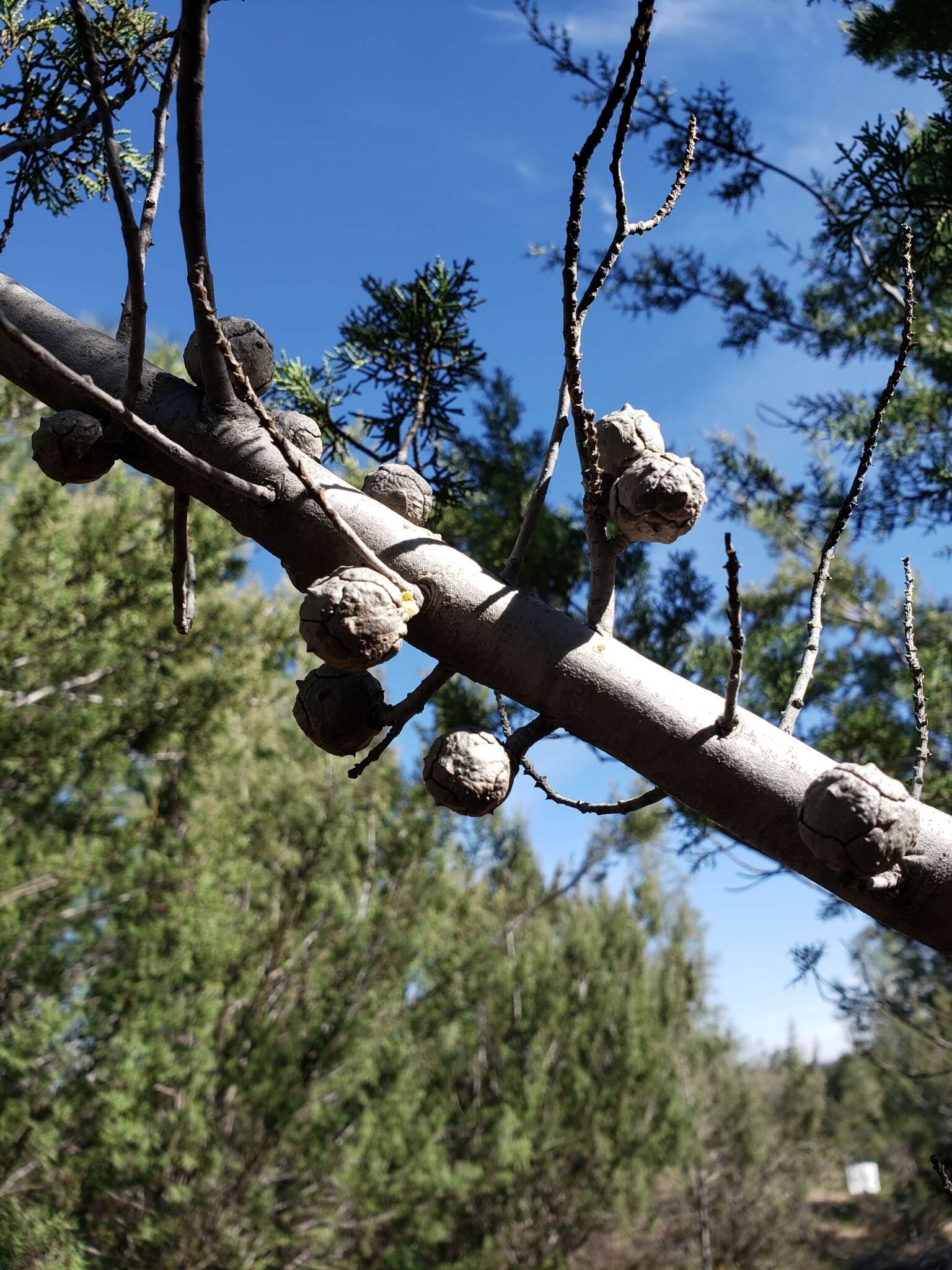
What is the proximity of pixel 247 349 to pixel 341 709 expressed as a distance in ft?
1.62

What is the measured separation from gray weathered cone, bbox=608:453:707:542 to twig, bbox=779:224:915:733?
5.6 inches

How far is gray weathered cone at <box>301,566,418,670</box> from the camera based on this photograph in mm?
812

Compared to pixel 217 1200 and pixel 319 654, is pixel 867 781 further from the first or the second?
pixel 217 1200

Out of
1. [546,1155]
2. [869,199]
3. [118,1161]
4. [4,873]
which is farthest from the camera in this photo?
[546,1155]

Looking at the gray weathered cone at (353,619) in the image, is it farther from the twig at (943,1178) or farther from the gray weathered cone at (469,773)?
the twig at (943,1178)

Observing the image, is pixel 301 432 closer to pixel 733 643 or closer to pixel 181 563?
pixel 181 563

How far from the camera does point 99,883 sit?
673 cm

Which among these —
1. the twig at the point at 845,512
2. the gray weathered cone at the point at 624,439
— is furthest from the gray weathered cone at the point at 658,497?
the twig at the point at 845,512

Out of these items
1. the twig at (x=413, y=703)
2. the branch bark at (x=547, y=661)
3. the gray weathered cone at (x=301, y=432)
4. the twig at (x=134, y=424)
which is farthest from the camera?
the gray weathered cone at (x=301, y=432)

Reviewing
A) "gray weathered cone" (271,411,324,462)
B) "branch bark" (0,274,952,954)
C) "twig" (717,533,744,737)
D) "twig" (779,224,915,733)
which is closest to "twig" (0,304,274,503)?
"branch bark" (0,274,952,954)

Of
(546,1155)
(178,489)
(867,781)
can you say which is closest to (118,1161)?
(546,1155)

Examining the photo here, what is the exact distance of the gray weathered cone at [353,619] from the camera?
2.66 ft

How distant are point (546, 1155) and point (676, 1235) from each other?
4620mm

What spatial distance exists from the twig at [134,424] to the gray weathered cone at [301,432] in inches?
6.6
